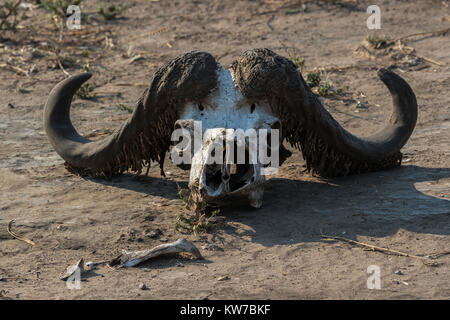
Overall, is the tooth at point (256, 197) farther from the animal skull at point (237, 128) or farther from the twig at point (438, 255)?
the twig at point (438, 255)

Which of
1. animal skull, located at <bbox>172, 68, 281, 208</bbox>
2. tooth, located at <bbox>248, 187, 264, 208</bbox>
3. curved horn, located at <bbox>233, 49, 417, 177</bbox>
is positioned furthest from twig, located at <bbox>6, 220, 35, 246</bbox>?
curved horn, located at <bbox>233, 49, 417, 177</bbox>

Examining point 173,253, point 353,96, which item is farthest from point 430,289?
point 353,96

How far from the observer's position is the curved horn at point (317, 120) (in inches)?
206

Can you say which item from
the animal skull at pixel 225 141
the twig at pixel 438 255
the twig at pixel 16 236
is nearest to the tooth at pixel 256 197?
the animal skull at pixel 225 141

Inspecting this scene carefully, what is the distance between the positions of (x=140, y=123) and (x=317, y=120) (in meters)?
1.31

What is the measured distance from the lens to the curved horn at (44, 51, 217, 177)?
5.29 m

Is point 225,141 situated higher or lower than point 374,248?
higher

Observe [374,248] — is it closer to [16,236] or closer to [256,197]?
[256,197]

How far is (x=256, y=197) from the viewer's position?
5203mm

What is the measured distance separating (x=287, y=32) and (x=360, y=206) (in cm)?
540

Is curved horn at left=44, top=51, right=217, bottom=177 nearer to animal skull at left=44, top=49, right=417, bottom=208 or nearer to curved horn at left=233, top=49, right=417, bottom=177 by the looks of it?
animal skull at left=44, top=49, right=417, bottom=208

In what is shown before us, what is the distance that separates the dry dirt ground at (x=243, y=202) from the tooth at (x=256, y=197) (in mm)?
84

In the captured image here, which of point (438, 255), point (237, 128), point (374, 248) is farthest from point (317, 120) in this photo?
point (438, 255)
